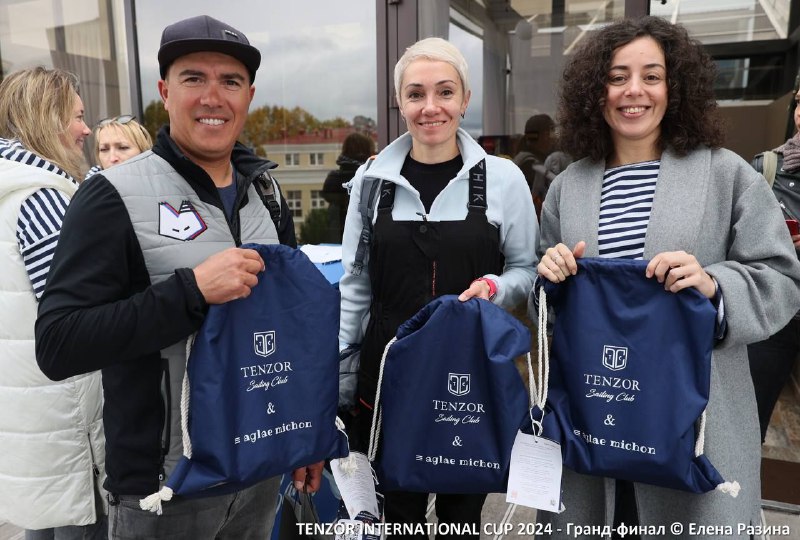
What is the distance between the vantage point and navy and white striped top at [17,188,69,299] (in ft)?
5.48

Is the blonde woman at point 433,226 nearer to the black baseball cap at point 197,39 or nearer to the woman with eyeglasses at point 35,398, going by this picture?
the black baseball cap at point 197,39

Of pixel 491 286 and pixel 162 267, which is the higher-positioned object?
pixel 162 267

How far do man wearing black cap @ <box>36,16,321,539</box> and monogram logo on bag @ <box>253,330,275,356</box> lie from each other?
100 mm

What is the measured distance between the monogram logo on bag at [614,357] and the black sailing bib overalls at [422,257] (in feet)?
1.56

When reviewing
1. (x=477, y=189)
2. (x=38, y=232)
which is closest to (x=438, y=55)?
(x=477, y=189)

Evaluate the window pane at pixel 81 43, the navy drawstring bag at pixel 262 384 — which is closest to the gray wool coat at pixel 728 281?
the navy drawstring bag at pixel 262 384

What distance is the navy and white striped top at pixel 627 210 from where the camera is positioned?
1.48 meters

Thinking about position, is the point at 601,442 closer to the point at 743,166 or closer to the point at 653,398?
the point at 653,398

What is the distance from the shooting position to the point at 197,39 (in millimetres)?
1251

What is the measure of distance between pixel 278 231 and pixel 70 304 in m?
0.56

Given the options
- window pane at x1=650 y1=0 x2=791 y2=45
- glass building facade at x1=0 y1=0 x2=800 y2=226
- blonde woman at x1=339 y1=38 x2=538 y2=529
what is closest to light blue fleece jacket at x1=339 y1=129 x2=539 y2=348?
blonde woman at x1=339 y1=38 x2=538 y2=529

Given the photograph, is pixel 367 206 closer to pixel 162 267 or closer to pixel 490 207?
pixel 490 207

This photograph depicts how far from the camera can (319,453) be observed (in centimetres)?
130

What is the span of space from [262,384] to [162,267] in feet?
1.06
